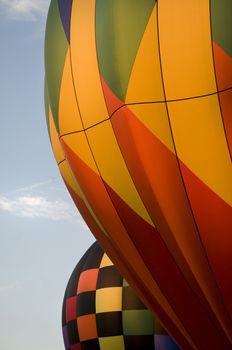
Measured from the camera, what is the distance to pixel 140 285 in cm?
770

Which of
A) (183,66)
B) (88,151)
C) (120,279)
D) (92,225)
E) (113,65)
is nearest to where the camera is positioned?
(183,66)

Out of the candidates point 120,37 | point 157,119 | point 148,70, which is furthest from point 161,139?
point 120,37

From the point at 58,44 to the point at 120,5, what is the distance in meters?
1.15

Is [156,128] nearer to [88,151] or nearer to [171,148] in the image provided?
[171,148]

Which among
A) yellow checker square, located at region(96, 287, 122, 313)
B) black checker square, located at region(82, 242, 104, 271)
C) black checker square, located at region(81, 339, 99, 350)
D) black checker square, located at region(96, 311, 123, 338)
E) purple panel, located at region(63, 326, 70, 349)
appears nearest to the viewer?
black checker square, located at region(96, 311, 123, 338)

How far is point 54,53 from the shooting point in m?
7.67

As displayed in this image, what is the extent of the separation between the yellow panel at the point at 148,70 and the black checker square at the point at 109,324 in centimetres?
580

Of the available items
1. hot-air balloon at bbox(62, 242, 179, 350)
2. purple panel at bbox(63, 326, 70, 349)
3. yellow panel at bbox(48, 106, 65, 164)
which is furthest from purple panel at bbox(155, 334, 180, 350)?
yellow panel at bbox(48, 106, 65, 164)

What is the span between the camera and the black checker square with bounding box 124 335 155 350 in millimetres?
10992

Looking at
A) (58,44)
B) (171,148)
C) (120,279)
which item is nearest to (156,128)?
(171,148)

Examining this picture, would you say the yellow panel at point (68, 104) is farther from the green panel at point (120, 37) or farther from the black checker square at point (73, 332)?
the black checker square at point (73, 332)

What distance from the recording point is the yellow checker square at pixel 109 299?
11.7 metres

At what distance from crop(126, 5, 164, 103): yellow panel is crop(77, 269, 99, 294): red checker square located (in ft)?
20.7

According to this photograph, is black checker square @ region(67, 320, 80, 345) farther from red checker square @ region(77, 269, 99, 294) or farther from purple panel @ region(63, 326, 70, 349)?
red checker square @ region(77, 269, 99, 294)
